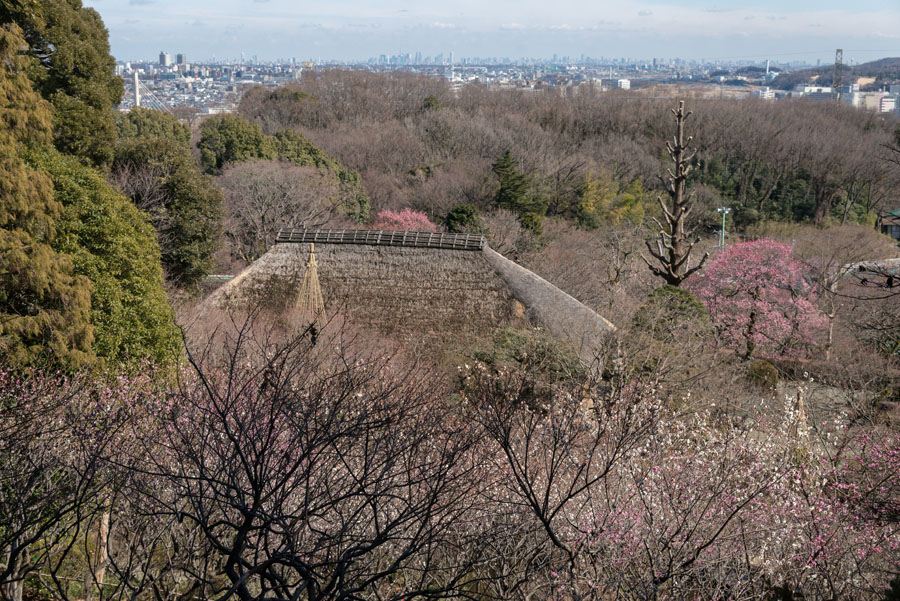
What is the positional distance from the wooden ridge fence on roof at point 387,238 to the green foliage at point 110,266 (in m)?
3.37

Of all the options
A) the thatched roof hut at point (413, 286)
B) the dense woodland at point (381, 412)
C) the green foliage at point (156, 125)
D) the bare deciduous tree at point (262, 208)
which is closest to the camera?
the dense woodland at point (381, 412)

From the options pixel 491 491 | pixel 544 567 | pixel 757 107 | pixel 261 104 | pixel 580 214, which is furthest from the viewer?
pixel 757 107

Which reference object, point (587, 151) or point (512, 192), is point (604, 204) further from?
point (587, 151)

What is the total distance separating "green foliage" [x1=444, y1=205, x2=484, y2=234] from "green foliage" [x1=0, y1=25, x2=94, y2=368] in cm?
1501

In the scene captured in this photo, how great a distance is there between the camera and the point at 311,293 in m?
12.8

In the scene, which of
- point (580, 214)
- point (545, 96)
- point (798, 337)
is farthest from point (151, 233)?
point (545, 96)

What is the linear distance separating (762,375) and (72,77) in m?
14.5

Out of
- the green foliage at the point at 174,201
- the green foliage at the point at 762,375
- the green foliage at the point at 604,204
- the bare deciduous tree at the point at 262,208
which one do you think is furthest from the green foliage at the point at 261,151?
the green foliage at the point at 762,375

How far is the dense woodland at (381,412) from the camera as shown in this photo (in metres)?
4.88

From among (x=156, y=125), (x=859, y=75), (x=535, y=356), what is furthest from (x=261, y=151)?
(x=859, y=75)

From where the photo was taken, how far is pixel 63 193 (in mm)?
9422

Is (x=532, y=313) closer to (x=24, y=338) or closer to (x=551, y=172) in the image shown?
(x=24, y=338)

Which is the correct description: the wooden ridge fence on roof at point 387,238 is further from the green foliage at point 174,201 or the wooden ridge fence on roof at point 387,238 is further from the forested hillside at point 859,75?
the forested hillside at point 859,75

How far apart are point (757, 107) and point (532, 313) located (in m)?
50.8
